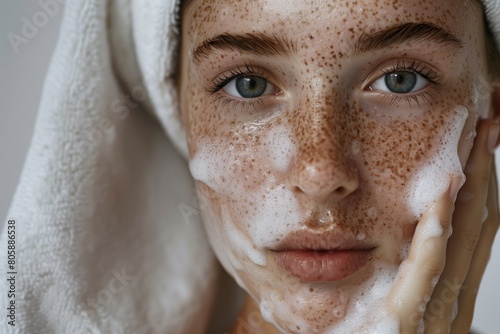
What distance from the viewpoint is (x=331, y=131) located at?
30.6 inches

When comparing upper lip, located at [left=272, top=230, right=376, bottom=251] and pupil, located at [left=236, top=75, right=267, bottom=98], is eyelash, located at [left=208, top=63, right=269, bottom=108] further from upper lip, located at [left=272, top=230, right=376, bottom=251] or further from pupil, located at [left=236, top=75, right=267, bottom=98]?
upper lip, located at [left=272, top=230, right=376, bottom=251]

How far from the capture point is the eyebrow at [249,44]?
2.63 feet

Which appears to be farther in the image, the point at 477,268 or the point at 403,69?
the point at 477,268

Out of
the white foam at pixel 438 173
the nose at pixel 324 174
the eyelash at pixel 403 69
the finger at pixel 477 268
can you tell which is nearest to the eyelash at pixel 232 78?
the eyelash at pixel 403 69

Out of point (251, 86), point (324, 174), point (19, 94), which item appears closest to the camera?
point (324, 174)

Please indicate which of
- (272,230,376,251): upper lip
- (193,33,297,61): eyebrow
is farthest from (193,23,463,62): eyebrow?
(272,230,376,251): upper lip

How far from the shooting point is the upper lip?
2.60ft

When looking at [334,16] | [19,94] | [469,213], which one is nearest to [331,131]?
[334,16]

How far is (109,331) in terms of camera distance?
38.9 inches

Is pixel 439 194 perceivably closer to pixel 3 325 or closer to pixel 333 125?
pixel 333 125

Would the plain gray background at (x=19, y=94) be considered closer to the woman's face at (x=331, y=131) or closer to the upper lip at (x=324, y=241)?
the woman's face at (x=331, y=131)

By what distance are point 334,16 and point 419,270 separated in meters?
0.32

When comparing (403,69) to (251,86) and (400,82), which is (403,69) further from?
(251,86)

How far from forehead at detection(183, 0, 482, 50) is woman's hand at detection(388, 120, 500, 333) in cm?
18
